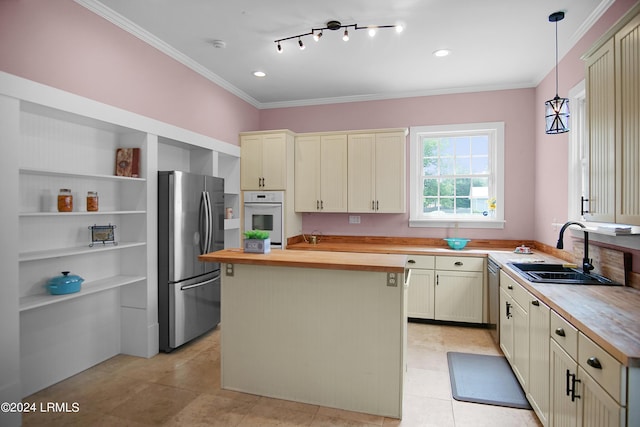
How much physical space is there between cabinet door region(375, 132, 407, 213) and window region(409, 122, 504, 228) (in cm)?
33

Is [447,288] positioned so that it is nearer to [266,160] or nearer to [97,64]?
[266,160]

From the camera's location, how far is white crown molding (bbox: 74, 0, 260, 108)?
9.11 feet

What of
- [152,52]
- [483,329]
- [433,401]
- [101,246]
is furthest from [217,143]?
[483,329]

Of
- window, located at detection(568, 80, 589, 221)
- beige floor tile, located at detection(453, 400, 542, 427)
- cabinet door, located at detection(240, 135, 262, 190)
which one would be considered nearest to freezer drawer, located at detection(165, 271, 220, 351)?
cabinet door, located at detection(240, 135, 262, 190)

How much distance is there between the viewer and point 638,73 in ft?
5.64

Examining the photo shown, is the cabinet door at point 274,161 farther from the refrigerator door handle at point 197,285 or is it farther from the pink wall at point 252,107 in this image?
the refrigerator door handle at point 197,285

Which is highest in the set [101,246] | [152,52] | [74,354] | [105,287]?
Result: [152,52]

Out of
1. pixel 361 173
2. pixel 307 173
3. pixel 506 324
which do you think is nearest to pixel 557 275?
pixel 506 324

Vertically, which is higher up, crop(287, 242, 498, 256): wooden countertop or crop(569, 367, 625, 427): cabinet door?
crop(287, 242, 498, 256): wooden countertop

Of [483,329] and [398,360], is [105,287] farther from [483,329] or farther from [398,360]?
[483,329]

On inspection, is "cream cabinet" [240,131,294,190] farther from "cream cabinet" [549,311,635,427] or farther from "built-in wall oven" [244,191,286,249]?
"cream cabinet" [549,311,635,427]

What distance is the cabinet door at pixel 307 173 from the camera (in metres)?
4.90

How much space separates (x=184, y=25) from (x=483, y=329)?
438 centimetres

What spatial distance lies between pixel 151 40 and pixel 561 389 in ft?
13.3
